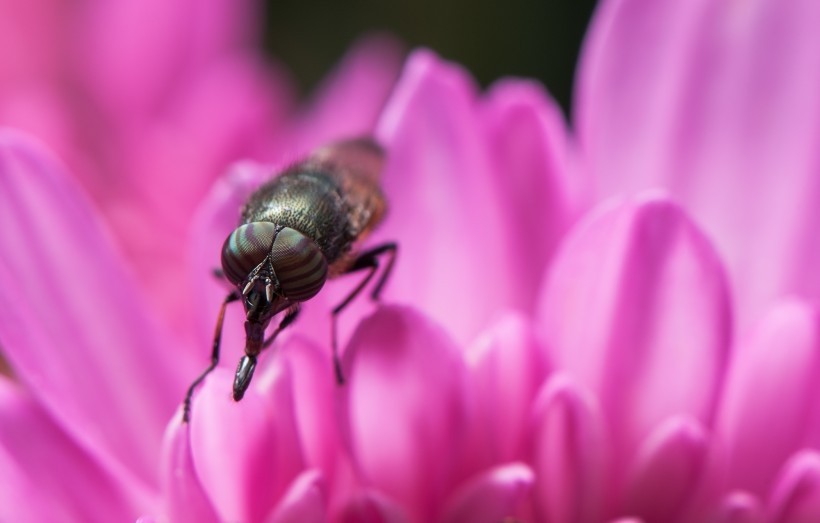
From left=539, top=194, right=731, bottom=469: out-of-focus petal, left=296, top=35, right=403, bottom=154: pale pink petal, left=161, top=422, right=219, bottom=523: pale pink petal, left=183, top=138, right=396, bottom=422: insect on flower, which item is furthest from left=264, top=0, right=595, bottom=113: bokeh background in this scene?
left=161, top=422, right=219, bottom=523: pale pink petal

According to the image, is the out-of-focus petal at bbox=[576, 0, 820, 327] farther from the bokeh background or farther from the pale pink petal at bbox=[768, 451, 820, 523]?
the bokeh background

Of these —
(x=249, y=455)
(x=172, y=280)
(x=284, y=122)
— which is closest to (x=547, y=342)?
(x=249, y=455)

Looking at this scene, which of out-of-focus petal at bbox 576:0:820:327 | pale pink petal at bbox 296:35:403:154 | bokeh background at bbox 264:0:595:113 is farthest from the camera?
bokeh background at bbox 264:0:595:113

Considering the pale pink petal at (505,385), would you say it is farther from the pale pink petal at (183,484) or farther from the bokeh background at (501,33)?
the bokeh background at (501,33)

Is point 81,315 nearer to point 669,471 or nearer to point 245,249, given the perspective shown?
point 245,249

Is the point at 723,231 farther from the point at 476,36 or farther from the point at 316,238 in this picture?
the point at 476,36
